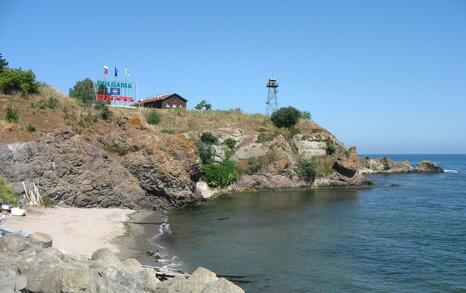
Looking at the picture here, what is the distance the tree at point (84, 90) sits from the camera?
65438 millimetres

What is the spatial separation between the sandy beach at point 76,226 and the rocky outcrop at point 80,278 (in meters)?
6.17

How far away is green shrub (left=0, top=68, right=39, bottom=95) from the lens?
46.4m

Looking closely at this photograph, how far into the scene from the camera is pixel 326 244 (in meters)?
29.4

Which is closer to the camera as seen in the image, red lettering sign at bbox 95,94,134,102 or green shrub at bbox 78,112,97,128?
green shrub at bbox 78,112,97,128

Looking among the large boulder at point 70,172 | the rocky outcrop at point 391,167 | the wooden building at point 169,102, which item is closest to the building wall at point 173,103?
the wooden building at point 169,102

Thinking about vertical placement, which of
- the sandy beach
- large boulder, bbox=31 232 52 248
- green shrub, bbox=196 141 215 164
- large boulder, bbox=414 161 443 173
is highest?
green shrub, bbox=196 141 215 164

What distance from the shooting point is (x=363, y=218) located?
39.8m

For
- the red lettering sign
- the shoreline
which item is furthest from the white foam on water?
the red lettering sign

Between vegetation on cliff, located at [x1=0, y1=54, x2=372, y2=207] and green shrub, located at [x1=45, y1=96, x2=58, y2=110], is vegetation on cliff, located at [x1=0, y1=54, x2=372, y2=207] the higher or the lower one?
the lower one

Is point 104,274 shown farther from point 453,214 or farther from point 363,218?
point 453,214

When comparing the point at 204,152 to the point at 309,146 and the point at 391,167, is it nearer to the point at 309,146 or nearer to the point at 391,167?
the point at 309,146

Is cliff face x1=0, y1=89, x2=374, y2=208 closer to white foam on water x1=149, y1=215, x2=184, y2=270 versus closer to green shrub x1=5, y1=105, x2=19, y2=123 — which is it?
green shrub x1=5, y1=105, x2=19, y2=123

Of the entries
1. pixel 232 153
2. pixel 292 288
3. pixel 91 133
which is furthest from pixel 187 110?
pixel 292 288

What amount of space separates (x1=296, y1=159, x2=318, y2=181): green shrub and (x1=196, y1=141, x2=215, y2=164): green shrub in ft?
Result: 44.2
